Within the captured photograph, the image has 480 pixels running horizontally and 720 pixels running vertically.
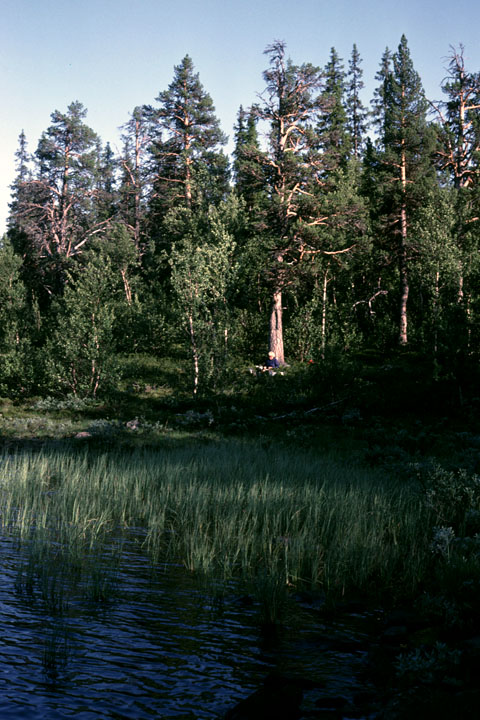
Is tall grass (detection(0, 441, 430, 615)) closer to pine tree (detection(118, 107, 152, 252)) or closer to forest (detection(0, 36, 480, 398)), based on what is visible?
forest (detection(0, 36, 480, 398))

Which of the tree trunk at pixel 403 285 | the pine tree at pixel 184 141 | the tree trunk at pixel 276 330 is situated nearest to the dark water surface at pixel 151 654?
the tree trunk at pixel 276 330

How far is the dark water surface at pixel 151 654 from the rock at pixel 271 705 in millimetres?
189

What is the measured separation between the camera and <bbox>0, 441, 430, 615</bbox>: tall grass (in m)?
7.89

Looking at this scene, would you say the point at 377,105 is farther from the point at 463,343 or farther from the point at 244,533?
the point at 244,533

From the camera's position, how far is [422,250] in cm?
3412

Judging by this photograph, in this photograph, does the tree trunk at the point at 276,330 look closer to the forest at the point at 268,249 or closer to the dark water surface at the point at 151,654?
the forest at the point at 268,249

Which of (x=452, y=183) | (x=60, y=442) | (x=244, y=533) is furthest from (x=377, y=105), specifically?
(x=244, y=533)

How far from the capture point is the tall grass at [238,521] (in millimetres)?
7891

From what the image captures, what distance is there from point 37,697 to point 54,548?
412 centimetres

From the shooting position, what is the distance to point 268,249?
122 feet

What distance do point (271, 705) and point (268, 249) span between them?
34.3 metres

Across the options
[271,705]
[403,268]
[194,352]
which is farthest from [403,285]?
[271,705]

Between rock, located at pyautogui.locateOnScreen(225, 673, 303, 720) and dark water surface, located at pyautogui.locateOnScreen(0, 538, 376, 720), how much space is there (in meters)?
0.19

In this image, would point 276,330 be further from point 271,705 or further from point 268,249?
point 271,705
